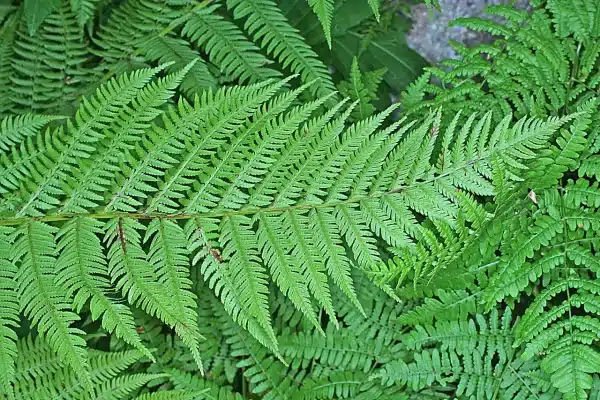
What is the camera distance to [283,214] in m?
2.36

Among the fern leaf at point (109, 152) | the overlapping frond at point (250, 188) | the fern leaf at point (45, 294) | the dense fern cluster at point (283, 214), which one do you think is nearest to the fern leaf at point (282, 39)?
the dense fern cluster at point (283, 214)

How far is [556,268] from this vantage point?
8.39ft

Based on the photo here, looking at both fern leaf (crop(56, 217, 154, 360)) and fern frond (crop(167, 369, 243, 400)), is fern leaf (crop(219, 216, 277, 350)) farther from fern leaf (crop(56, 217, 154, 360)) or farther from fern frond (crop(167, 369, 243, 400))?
fern frond (crop(167, 369, 243, 400))

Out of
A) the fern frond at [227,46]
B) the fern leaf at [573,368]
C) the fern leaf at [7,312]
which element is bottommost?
the fern leaf at [7,312]

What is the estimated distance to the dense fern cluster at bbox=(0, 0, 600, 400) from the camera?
229 centimetres

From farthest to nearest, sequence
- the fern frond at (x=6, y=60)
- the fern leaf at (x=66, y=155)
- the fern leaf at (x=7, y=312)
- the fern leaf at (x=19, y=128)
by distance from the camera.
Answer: the fern frond at (x=6, y=60) < the fern leaf at (x=19, y=128) < the fern leaf at (x=66, y=155) < the fern leaf at (x=7, y=312)

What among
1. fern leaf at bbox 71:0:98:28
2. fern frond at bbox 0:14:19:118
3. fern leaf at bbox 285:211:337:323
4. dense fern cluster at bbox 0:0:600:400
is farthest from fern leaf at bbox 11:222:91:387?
fern leaf at bbox 71:0:98:28

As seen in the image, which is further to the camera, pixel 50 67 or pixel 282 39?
pixel 50 67

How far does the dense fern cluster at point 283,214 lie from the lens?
2287 millimetres

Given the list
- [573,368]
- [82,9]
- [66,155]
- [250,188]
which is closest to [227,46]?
[82,9]

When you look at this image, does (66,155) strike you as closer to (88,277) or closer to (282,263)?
(88,277)

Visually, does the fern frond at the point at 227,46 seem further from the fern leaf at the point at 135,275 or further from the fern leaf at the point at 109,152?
the fern leaf at the point at 135,275

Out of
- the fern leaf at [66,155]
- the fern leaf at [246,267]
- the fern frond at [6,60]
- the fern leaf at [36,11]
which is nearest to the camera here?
the fern leaf at [246,267]

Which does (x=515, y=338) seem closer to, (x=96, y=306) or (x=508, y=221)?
(x=508, y=221)
